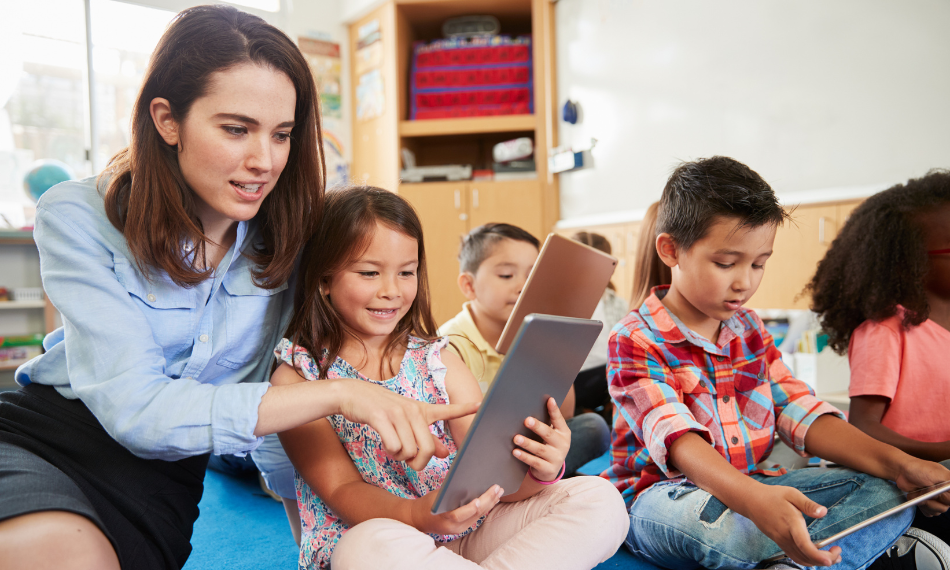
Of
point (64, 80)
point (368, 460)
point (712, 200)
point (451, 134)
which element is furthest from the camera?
point (451, 134)

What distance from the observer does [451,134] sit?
3527mm

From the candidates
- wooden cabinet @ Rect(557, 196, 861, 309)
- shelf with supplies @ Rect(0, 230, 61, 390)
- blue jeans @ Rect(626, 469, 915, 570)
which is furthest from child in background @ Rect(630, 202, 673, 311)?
shelf with supplies @ Rect(0, 230, 61, 390)

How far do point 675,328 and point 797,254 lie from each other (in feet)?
4.47

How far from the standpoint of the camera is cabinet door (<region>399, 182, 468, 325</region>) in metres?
3.36

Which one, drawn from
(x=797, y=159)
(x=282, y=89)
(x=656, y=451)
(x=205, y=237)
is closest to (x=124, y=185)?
(x=205, y=237)

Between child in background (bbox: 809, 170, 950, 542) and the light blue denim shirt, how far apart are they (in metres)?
1.04

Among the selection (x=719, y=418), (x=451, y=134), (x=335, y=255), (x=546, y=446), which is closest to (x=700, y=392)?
(x=719, y=418)

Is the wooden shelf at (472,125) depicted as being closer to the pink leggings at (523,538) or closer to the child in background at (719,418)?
the child in background at (719,418)

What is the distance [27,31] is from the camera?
3041 millimetres

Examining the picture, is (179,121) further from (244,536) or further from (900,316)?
(900,316)

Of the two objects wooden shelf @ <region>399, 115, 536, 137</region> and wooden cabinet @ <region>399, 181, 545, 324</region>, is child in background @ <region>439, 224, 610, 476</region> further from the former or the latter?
wooden shelf @ <region>399, 115, 536, 137</region>

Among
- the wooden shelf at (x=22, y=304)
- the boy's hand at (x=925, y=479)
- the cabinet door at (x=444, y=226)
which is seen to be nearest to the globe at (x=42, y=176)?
the wooden shelf at (x=22, y=304)

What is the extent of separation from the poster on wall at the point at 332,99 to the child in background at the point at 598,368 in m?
2.18

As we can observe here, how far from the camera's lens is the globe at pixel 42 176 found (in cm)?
284
